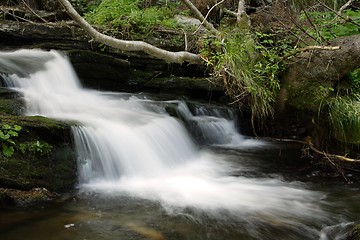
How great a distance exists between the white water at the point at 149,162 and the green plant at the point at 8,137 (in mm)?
992

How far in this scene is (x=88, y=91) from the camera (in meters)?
8.89

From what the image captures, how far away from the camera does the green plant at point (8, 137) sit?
4336mm

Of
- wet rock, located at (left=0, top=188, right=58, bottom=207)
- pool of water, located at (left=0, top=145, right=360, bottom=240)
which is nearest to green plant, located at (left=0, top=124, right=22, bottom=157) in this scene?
wet rock, located at (left=0, top=188, right=58, bottom=207)

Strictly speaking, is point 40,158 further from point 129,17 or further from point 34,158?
point 129,17

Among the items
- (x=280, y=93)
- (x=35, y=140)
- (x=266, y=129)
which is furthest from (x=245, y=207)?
(x=266, y=129)

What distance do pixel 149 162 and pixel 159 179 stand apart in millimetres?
486

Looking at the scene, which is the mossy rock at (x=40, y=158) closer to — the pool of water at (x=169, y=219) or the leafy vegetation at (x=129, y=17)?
the pool of water at (x=169, y=219)

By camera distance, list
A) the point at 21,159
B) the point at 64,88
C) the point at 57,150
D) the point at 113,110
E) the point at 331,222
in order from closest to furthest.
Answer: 1. the point at 331,222
2. the point at 21,159
3. the point at 57,150
4. the point at 113,110
5. the point at 64,88

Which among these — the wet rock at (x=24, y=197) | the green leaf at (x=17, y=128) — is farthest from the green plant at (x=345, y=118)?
the green leaf at (x=17, y=128)

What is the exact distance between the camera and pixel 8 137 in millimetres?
4363

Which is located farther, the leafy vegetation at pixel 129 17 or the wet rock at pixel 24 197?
the leafy vegetation at pixel 129 17

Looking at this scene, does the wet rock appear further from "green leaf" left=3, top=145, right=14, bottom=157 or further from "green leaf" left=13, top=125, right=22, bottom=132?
"green leaf" left=13, top=125, right=22, bottom=132

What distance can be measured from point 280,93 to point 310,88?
0.52 m

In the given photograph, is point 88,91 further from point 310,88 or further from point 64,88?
point 310,88
